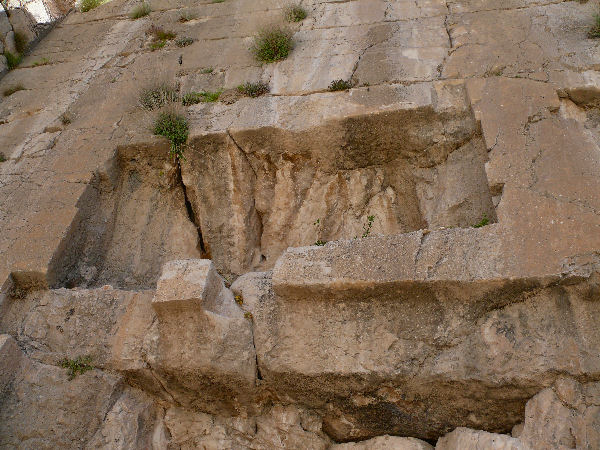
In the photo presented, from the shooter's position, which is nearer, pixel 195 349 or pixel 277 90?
pixel 195 349

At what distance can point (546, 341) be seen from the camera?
2.52m

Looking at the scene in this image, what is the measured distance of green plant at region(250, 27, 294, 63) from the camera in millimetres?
4871

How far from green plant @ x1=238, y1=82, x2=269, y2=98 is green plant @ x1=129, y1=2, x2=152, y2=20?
8.87 feet

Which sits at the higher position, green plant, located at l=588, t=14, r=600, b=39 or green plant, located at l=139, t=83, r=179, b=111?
green plant, located at l=139, t=83, r=179, b=111

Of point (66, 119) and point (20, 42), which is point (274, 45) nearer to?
point (66, 119)

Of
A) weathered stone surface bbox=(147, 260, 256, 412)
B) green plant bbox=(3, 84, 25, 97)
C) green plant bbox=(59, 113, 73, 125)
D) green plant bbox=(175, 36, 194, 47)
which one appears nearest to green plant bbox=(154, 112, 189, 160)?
green plant bbox=(59, 113, 73, 125)

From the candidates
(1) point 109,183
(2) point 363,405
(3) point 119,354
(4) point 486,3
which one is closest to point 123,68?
(1) point 109,183

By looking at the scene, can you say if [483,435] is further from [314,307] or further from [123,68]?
[123,68]

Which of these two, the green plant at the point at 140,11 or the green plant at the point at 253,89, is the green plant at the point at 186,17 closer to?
the green plant at the point at 140,11

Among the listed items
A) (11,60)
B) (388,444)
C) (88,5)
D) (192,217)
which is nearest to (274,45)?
(192,217)

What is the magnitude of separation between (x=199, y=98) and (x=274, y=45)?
3.10ft

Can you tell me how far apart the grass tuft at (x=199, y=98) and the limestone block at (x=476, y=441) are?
3.34 metres

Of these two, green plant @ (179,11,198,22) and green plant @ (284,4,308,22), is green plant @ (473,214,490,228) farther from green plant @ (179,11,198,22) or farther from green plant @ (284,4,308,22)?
green plant @ (179,11,198,22)

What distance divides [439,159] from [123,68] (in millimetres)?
3594
